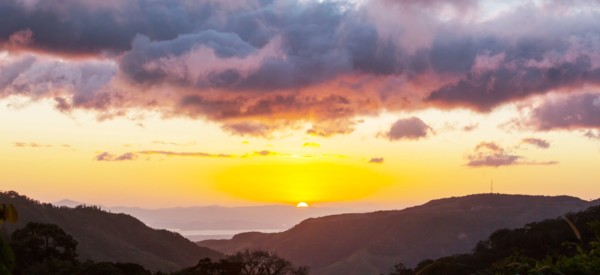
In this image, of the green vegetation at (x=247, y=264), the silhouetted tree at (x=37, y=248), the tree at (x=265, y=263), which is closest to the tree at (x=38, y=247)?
the silhouetted tree at (x=37, y=248)

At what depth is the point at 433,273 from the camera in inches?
4368

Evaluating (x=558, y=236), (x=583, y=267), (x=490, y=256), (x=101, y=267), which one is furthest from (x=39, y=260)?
(x=583, y=267)

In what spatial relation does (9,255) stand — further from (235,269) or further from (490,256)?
(490,256)

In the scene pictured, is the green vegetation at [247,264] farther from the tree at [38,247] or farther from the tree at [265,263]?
the tree at [38,247]

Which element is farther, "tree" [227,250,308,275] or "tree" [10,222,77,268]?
"tree" [227,250,308,275]

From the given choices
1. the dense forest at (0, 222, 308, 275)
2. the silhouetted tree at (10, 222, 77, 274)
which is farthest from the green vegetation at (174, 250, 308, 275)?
the silhouetted tree at (10, 222, 77, 274)

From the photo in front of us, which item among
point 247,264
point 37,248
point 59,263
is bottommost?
point 59,263

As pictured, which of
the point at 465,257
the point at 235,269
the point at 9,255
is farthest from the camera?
the point at 465,257

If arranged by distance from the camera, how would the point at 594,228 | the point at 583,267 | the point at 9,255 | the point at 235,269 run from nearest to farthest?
the point at 9,255 → the point at 583,267 → the point at 594,228 → the point at 235,269

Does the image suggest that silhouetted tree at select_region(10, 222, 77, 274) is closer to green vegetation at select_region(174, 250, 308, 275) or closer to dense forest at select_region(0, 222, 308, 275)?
dense forest at select_region(0, 222, 308, 275)

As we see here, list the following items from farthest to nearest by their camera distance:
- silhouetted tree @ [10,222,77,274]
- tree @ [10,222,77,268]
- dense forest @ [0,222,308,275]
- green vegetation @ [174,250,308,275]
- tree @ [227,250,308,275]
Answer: tree @ [227,250,308,275]
green vegetation @ [174,250,308,275]
tree @ [10,222,77,268]
silhouetted tree @ [10,222,77,274]
dense forest @ [0,222,308,275]

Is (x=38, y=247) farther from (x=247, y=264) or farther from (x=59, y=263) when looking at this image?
(x=247, y=264)

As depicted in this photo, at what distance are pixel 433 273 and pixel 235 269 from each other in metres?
26.6

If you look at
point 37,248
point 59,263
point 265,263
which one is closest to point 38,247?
point 37,248
